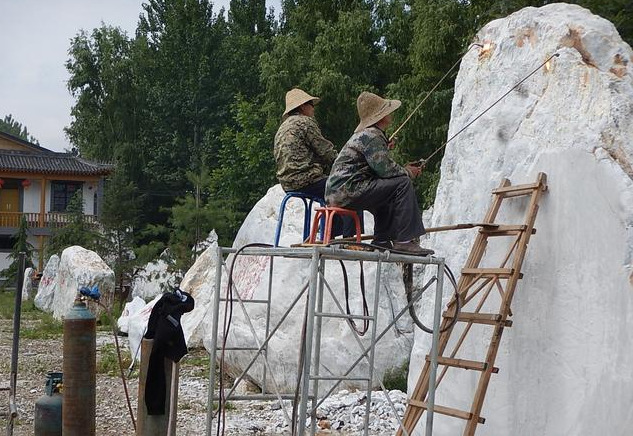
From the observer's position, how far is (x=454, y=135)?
26.2 feet

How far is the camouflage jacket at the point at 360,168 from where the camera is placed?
6.21 metres

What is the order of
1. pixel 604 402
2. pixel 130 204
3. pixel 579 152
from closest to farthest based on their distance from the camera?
pixel 604 402 < pixel 579 152 < pixel 130 204

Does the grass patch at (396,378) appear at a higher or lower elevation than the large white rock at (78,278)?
lower

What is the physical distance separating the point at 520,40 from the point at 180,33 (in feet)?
104

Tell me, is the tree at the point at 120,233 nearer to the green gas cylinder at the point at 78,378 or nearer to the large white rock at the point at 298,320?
the large white rock at the point at 298,320

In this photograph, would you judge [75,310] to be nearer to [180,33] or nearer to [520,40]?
[520,40]

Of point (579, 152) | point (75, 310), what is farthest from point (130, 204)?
point (579, 152)

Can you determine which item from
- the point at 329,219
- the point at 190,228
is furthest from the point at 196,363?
the point at 190,228

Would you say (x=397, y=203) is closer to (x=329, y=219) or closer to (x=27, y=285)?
(x=329, y=219)

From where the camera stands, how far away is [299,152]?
7.24 metres

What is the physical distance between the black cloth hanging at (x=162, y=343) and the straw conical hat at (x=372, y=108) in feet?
6.22

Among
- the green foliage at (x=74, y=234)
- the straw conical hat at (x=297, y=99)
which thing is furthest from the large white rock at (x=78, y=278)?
the straw conical hat at (x=297, y=99)

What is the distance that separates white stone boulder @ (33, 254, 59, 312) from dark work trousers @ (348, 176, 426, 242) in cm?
1918

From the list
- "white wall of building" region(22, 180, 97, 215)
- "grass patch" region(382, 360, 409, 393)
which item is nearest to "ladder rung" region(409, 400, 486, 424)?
"grass patch" region(382, 360, 409, 393)
